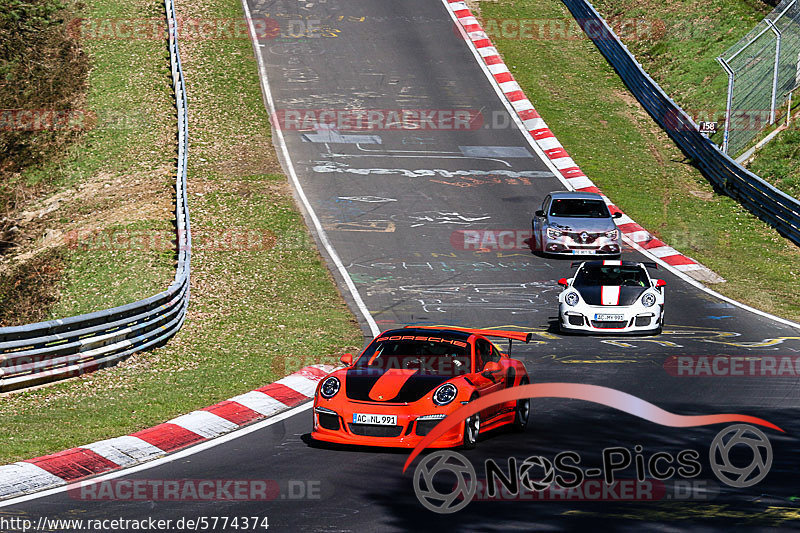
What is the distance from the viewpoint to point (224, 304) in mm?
21750

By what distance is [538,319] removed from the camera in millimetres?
21219

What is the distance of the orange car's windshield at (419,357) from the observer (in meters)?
12.5

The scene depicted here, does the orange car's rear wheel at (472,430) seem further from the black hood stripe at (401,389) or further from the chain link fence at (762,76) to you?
the chain link fence at (762,76)

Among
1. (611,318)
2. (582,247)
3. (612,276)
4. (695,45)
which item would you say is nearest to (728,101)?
(582,247)

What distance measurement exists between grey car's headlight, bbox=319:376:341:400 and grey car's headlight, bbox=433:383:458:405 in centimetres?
118

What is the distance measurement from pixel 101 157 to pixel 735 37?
24.8 meters

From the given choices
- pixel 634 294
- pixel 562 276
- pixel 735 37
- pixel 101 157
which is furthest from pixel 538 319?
pixel 735 37

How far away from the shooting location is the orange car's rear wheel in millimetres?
11484

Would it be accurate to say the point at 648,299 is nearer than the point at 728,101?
Yes

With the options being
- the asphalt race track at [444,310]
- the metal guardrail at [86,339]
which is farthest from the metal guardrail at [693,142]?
the metal guardrail at [86,339]

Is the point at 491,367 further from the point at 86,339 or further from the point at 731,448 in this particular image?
the point at 86,339

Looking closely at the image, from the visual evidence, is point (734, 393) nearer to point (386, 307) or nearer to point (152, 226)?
point (386, 307)

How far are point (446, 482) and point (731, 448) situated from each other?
10.7ft

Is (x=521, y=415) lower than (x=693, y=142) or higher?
lower
